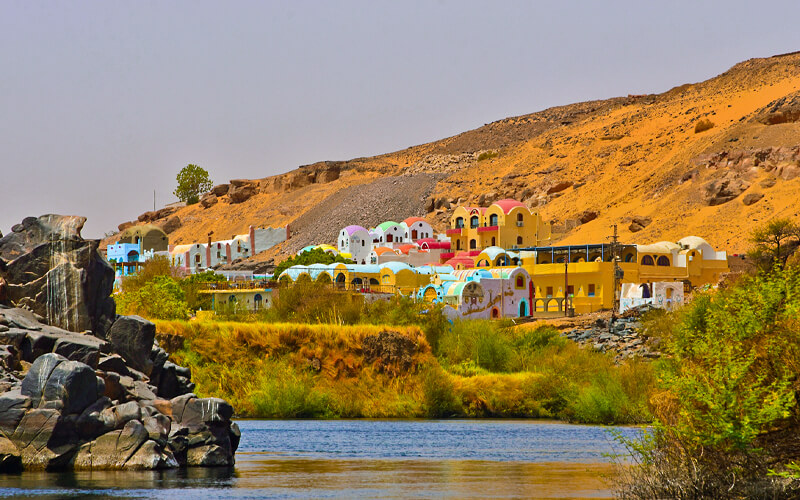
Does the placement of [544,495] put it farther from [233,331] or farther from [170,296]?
[170,296]

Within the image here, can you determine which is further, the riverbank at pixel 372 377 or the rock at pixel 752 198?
the rock at pixel 752 198

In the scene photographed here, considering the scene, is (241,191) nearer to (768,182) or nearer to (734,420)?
(768,182)

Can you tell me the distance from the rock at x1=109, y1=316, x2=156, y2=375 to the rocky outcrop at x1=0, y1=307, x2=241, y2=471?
23mm

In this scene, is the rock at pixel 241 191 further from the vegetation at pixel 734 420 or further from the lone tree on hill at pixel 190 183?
the vegetation at pixel 734 420

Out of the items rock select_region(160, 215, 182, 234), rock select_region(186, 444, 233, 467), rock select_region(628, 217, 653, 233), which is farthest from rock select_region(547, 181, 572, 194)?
rock select_region(186, 444, 233, 467)

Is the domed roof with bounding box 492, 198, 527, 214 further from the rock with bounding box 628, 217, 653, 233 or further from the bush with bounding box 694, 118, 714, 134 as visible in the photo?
the bush with bounding box 694, 118, 714, 134

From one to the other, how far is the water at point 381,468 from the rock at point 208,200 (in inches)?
5844

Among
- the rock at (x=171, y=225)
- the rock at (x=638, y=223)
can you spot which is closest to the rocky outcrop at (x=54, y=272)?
the rock at (x=638, y=223)

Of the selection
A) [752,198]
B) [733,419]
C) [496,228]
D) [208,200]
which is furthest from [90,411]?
[208,200]

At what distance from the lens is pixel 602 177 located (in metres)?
129

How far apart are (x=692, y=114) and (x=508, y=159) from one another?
2559 centimetres

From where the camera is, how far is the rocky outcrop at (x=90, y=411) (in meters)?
21.2

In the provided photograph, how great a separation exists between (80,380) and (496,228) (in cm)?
8133

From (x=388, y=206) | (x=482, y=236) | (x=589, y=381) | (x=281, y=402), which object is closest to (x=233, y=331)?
(x=281, y=402)
